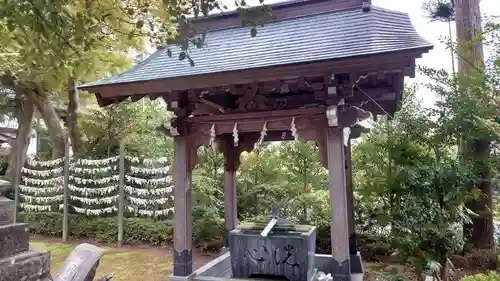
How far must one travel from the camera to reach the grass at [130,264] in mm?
5648

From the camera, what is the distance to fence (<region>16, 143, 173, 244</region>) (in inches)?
321

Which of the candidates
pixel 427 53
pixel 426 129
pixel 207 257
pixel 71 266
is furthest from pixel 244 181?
pixel 71 266

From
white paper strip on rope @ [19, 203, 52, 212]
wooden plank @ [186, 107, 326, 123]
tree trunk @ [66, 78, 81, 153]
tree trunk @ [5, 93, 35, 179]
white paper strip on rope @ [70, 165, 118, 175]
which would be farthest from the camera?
tree trunk @ [5, 93, 35, 179]

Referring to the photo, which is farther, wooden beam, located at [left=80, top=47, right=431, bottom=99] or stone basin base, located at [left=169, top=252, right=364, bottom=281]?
stone basin base, located at [left=169, top=252, right=364, bottom=281]

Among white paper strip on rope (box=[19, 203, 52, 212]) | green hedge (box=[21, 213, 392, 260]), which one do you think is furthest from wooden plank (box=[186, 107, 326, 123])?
white paper strip on rope (box=[19, 203, 52, 212])

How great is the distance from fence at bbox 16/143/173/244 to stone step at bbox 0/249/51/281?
251 inches

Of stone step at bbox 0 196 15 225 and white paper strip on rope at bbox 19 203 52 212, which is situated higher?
stone step at bbox 0 196 15 225

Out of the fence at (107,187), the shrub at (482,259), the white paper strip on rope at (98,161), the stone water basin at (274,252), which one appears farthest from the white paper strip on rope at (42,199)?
the shrub at (482,259)

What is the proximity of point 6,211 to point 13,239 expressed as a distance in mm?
Result: 135

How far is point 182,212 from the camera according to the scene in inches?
168

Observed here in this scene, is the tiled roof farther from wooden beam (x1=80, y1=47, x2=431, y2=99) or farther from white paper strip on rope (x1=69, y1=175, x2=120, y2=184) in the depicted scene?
white paper strip on rope (x1=69, y1=175, x2=120, y2=184)

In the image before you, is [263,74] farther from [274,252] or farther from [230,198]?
[230,198]

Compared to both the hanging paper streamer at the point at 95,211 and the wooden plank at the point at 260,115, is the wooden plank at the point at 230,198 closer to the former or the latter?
the wooden plank at the point at 260,115

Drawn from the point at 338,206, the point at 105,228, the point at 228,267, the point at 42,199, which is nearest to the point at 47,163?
the point at 42,199
